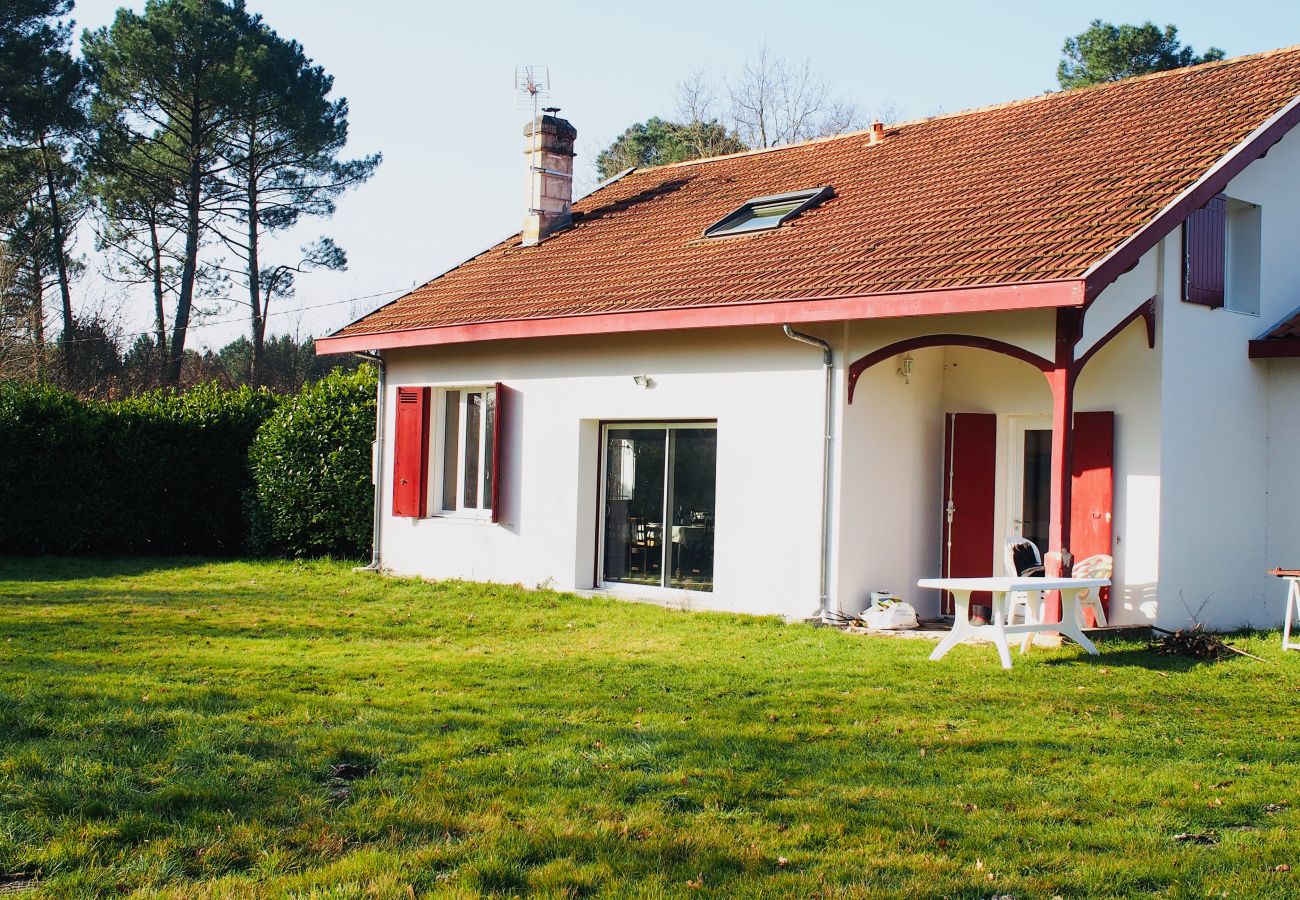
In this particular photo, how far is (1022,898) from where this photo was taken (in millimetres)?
4457

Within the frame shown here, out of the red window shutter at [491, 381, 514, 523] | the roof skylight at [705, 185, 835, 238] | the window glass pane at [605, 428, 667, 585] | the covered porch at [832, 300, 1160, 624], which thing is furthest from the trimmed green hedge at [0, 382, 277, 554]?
the covered porch at [832, 300, 1160, 624]

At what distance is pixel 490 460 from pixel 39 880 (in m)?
10.9

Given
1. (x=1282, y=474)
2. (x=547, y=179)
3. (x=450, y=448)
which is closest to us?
(x=1282, y=474)

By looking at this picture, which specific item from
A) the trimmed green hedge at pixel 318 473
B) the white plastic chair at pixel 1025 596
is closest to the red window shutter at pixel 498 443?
the trimmed green hedge at pixel 318 473

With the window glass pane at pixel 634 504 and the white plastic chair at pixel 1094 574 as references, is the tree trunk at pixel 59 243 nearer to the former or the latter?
the window glass pane at pixel 634 504

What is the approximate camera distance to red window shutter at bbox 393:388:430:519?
50.9 feet

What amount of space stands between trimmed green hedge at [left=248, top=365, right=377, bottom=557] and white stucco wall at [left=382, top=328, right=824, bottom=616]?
3.73 feet

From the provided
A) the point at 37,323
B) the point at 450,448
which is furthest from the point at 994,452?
the point at 37,323

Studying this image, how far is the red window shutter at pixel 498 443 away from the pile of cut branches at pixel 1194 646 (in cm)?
728

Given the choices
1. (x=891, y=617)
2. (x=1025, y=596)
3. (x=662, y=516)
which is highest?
(x=662, y=516)

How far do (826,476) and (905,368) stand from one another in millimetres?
1426

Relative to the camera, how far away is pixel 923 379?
12.5m

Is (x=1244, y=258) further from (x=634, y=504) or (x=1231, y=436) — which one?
(x=634, y=504)

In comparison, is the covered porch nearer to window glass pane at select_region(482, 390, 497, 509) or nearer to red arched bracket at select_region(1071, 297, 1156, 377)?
red arched bracket at select_region(1071, 297, 1156, 377)
